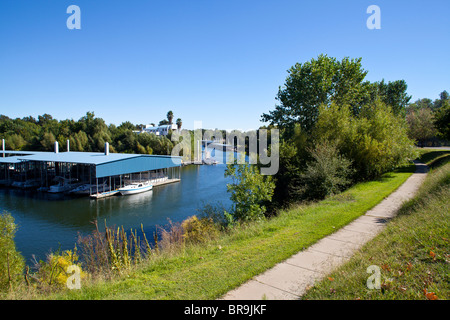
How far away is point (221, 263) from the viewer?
257 inches

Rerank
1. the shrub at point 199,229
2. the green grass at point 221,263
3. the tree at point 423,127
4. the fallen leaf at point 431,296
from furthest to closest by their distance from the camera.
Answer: the tree at point 423,127 → the shrub at point 199,229 → the green grass at point 221,263 → the fallen leaf at point 431,296

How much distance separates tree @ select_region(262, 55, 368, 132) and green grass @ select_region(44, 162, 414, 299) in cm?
2142

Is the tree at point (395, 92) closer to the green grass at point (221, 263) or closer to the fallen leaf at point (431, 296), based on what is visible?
the green grass at point (221, 263)

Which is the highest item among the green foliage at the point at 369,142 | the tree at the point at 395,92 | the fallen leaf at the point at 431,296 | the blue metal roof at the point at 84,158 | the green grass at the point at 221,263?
the tree at the point at 395,92

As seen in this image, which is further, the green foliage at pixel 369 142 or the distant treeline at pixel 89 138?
the distant treeline at pixel 89 138

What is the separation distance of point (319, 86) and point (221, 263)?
89.1 ft

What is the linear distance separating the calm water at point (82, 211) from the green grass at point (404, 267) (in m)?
16.0

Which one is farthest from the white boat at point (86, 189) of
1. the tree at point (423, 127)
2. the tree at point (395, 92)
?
the tree at point (423, 127)

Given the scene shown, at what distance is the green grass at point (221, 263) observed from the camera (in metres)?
5.30
